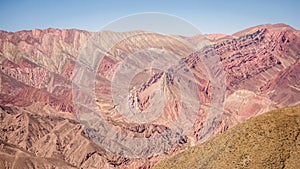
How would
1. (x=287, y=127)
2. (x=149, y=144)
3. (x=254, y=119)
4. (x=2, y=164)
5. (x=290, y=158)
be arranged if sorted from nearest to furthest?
(x=290, y=158) → (x=287, y=127) → (x=254, y=119) → (x=2, y=164) → (x=149, y=144)

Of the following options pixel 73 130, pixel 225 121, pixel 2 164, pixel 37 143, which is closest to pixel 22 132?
pixel 37 143

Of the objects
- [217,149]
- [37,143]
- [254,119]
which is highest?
[254,119]

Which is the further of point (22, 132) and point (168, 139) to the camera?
point (22, 132)

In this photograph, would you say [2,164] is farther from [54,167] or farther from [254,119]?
[254,119]

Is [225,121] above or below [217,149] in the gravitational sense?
below

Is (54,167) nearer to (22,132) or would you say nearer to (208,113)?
(22,132)

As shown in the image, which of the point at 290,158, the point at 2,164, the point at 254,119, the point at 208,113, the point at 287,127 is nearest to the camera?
the point at 290,158
